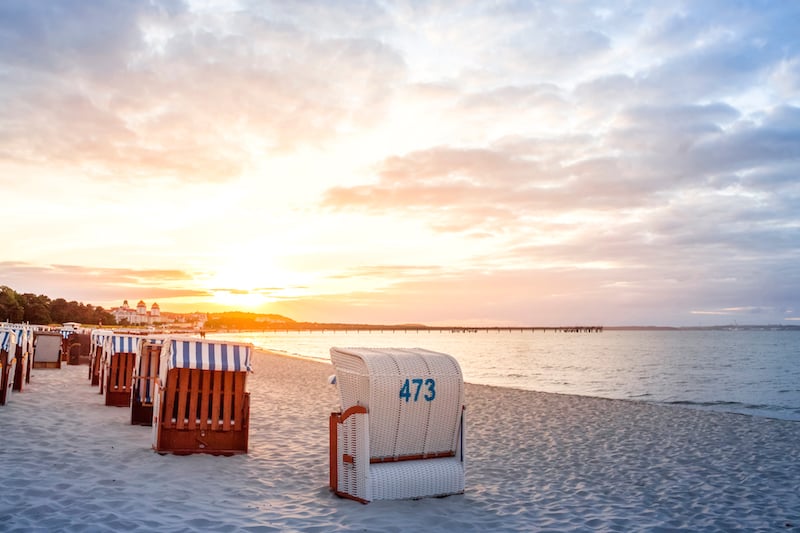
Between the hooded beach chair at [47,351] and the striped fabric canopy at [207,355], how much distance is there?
18416 millimetres

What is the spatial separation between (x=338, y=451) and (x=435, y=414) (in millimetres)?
1292

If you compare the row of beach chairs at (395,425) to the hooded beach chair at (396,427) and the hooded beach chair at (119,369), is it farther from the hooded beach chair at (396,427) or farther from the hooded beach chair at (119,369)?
the hooded beach chair at (119,369)

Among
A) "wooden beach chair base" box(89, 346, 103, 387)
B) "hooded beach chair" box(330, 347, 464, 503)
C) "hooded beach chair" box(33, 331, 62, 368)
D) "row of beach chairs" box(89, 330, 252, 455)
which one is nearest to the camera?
"hooded beach chair" box(330, 347, 464, 503)

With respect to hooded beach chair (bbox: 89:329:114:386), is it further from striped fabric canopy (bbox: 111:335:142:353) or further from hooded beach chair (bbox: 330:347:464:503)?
hooded beach chair (bbox: 330:347:464:503)

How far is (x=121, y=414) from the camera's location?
13.1m

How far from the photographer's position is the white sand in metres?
6.51

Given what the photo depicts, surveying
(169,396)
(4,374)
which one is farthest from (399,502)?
(4,374)

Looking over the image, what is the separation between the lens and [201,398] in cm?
940

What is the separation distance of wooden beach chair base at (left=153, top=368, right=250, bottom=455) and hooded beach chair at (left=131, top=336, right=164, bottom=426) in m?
2.65

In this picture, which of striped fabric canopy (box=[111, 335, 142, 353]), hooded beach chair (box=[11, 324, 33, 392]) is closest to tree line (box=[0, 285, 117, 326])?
hooded beach chair (box=[11, 324, 33, 392])

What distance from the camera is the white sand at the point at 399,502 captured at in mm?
6512

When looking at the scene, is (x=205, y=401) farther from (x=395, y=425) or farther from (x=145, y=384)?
(x=395, y=425)

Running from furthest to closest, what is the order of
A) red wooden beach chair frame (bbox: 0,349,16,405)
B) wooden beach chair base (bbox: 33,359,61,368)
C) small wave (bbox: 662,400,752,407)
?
small wave (bbox: 662,400,752,407) < wooden beach chair base (bbox: 33,359,61,368) < red wooden beach chair frame (bbox: 0,349,16,405)

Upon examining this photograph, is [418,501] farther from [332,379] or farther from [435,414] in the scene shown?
[332,379]
